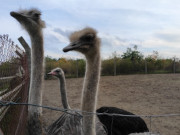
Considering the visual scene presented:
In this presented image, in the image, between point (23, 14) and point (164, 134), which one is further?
point (164, 134)

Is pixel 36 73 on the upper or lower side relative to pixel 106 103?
upper

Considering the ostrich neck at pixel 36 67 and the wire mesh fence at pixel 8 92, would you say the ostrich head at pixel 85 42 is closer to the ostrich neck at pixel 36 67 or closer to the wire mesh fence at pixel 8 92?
the wire mesh fence at pixel 8 92

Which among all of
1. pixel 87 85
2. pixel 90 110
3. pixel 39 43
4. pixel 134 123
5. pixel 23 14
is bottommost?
pixel 134 123

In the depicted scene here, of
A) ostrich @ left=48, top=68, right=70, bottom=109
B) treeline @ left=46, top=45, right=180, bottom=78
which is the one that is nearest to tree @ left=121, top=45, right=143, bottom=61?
treeline @ left=46, top=45, right=180, bottom=78

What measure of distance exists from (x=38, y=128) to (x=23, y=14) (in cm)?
118

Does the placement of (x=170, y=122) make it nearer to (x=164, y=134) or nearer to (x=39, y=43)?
(x=164, y=134)

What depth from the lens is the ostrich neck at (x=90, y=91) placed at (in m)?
2.02

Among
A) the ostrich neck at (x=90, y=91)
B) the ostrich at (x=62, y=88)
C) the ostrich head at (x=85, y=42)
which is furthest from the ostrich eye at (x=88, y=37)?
the ostrich at (x=62, y=88)

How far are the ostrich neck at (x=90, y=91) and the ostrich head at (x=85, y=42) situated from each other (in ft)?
0.26

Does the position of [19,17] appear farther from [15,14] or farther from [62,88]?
[62,88]

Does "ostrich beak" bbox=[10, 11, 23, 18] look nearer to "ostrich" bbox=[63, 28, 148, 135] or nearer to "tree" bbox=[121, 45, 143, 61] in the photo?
"ostrich" bbox=[63, 28, 148, 135]

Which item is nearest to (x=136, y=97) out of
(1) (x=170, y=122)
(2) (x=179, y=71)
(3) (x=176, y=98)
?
(3) (x=176, y=98)

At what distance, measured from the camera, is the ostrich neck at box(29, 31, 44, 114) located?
2613mm

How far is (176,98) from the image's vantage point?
8195mm
